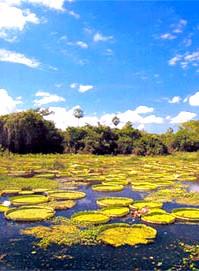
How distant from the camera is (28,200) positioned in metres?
11.4

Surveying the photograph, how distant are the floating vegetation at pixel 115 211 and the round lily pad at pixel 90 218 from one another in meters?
0.29

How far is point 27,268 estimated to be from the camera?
6277 mm

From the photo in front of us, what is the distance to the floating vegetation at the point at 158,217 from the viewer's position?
906 cm

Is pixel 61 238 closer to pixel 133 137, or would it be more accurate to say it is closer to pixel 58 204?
pixel 58 204

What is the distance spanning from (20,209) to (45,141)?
971 inches

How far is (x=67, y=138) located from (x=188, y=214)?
87.4 feet

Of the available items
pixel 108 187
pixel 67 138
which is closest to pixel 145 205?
pixel 108 187

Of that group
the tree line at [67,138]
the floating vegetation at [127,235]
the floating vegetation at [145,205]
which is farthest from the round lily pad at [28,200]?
the tree line at [67,138]

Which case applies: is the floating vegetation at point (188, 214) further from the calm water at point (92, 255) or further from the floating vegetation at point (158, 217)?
the calm water at point (92, 255)

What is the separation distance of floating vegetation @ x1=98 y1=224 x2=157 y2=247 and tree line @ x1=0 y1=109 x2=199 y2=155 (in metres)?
25.4

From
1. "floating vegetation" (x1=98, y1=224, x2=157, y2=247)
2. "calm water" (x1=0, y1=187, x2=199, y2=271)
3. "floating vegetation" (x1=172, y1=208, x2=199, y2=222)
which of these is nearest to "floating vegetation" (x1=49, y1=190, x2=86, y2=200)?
"floating vegetation" (x1=172, y1=208, x2=199, y2=222)

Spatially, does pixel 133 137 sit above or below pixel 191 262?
above

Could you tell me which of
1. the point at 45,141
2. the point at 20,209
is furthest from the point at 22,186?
the point at 45,141

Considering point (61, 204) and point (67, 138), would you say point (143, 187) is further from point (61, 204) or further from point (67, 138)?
point (67, 138)
